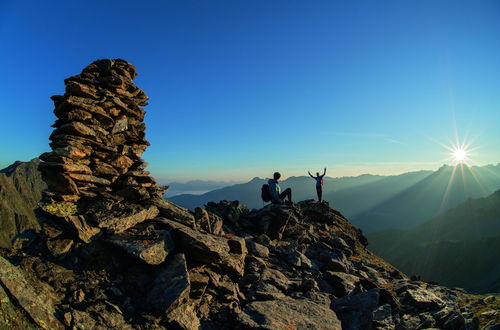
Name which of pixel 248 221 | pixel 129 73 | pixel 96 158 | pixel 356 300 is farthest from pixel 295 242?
pixel 129 73

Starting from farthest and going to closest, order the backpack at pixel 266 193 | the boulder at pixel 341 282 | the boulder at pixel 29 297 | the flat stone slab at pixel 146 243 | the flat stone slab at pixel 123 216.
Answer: the backpack at pixel 266 193
the boulder at pixel 341 282
the flat stone slab at pixel 123 216
the flat stone slab at pixel 146 243
the boulder at pixel 29 297

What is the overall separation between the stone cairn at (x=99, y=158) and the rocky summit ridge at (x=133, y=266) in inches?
2.2

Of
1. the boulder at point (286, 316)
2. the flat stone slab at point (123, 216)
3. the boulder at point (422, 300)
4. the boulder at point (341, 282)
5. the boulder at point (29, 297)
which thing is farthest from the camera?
the boulder at point (341, 282)

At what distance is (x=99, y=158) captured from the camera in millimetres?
13812

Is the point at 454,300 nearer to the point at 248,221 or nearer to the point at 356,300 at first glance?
the point at 356,300

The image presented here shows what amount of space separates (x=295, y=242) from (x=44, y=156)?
17484 millimetres

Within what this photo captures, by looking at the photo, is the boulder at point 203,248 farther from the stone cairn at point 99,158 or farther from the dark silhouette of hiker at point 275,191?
the dark silhouette of hiker at point 275,191

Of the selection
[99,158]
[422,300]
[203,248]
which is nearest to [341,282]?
[422,300]

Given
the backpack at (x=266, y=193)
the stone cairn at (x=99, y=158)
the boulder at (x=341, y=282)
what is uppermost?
the stone cairn at (x=99, y=158)

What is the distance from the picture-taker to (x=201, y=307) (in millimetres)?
10188

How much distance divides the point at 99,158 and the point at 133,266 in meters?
6.39

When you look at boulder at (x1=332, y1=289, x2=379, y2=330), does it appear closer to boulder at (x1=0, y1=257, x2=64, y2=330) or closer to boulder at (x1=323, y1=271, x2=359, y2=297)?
boulder at (x1=323, y1=271, x2=359, y2=297)

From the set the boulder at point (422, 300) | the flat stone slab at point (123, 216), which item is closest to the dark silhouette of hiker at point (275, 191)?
the boulder at point (422, 300)

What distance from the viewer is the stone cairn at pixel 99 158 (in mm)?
11344
